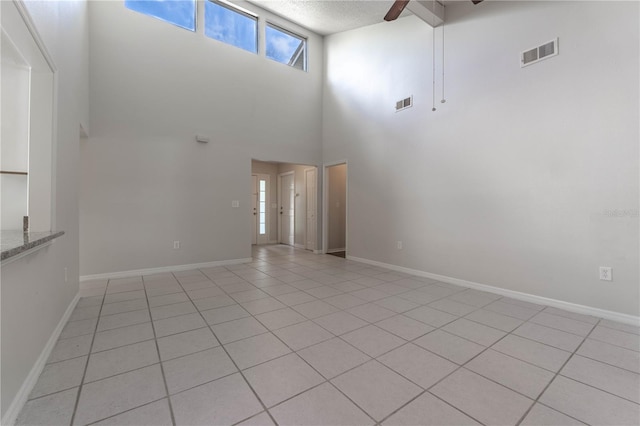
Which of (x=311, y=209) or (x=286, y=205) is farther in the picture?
(x=286, y=205)

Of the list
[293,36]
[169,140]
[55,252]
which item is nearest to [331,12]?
[293,36]

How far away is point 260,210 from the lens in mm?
7430

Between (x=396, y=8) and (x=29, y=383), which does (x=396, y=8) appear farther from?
(x=29, y=383)

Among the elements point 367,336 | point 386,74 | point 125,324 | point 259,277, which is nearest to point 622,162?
point 367,336

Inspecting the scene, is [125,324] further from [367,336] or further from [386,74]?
[386,74]

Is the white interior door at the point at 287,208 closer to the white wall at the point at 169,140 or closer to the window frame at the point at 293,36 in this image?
the white wall at the point at 169,140

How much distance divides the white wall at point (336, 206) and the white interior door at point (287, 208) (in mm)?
1297

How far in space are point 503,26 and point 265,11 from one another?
4051 millimetres

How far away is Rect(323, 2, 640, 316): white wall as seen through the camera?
249cm

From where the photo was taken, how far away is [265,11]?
5.08 m

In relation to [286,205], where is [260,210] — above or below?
below

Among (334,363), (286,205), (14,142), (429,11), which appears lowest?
(334,363)

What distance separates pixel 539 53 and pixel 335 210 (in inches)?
168

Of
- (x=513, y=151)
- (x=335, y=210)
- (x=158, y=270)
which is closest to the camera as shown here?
(x=513, y=151)
